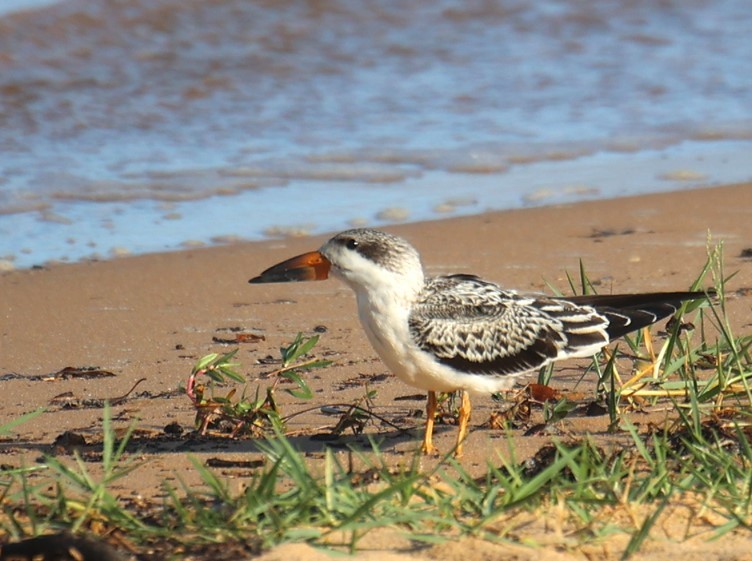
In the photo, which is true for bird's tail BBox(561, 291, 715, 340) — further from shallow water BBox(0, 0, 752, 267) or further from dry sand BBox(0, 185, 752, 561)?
shallow water BBox(0, 0, 752, 267)

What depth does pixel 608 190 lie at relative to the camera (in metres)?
8.05

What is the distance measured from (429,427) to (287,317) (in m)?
1.80

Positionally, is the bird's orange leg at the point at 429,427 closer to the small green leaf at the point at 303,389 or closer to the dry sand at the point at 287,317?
the dry sand at the point at 287,317

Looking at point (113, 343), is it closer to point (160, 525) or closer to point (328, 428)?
point (328, 428)

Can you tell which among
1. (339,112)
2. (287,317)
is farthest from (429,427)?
(339,112)

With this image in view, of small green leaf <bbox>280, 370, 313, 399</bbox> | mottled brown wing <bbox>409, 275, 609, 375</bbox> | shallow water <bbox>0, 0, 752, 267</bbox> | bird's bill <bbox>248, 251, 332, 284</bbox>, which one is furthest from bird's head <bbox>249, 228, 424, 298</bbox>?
shallow water <bbox>0, 0, 752, 267</bbox>

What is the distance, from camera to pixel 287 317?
226 inches

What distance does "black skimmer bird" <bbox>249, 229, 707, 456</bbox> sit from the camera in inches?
160

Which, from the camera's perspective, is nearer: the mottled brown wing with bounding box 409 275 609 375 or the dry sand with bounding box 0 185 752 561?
the dry sand with bounding box 0 185 752 561

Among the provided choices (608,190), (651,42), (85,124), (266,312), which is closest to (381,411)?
(266,312)

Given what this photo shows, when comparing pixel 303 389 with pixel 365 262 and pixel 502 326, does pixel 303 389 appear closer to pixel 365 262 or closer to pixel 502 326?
pixel 365 262

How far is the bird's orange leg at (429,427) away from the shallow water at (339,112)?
3.22 metres

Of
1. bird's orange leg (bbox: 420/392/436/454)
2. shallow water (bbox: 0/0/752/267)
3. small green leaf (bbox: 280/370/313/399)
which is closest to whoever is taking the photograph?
bird's orange leg (bbox: 420/392/436/454)

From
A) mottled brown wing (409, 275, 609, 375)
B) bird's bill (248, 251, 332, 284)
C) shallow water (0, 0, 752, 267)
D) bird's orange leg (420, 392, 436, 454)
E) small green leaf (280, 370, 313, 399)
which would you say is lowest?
bird's orange leg (420, 392, 436, 454)
